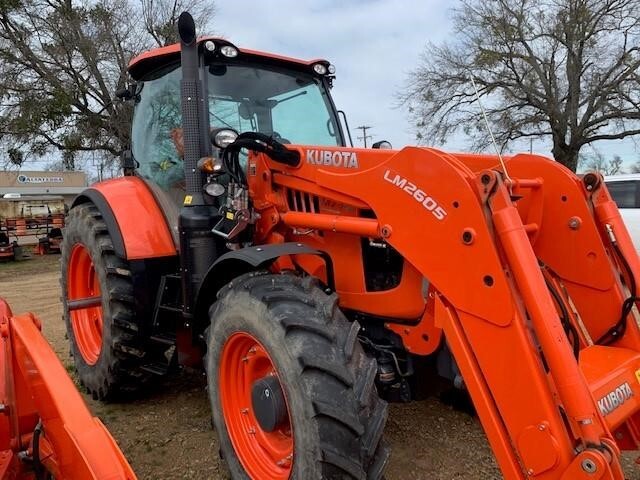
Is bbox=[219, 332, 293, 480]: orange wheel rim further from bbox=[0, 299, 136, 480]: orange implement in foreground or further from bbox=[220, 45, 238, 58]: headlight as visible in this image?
bbox=[220, 45, 238, 58]: headlight

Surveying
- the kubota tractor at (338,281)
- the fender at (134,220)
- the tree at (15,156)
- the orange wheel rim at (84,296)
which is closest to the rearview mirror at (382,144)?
the kubota tractor at (338,281)

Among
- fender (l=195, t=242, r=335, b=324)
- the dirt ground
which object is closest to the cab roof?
fender (l=195, t=242, r=335, b=324)

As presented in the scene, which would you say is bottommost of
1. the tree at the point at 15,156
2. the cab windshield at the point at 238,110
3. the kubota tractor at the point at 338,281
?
the kubota tractor at the point at 338,281

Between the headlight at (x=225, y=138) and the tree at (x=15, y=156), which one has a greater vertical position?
the tree at (x=15, y=156)

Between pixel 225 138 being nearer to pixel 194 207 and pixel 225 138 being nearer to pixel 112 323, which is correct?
pixel 194 207

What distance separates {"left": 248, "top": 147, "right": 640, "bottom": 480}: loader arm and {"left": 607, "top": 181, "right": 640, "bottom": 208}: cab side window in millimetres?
9232

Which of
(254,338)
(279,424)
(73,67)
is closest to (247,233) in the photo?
(254,338)

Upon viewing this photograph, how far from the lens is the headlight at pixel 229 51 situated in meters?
3.52

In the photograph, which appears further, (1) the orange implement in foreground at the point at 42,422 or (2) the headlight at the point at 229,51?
(2) the headlight at the point at 229,51

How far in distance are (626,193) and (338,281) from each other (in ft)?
32.5

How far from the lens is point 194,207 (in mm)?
3373

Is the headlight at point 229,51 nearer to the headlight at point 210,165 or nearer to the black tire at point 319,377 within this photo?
the headlight at point 210,165

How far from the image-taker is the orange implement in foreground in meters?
1.83

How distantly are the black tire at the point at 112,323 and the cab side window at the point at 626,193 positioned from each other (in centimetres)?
1011
